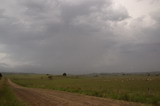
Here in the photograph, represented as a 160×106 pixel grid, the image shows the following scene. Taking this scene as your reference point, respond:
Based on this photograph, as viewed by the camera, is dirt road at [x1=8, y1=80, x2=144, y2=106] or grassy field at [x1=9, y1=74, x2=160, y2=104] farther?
grassy field at [x1=9, y1=74, x2=160, y2=104]

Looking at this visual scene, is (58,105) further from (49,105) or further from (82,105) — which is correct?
(82,105)

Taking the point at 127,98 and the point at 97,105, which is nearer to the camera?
the point at 97,105

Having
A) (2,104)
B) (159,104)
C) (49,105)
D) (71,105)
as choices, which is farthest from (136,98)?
(2,104)

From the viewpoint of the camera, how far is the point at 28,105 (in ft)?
66.3

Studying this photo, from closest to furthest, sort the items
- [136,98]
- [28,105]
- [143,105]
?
[143,105], [28,105], [136,98]

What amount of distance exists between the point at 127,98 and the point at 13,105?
40.6ft

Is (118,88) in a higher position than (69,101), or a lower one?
lower

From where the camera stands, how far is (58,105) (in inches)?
782

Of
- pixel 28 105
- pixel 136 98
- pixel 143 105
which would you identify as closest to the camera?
pixel 143 105

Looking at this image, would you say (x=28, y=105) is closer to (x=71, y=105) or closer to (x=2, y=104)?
(x=2, y=104)

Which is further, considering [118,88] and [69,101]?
[118,88]

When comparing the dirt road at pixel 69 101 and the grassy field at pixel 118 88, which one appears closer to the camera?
the dirt road at pixel 69 101

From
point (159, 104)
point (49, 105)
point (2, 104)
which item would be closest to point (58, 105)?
point (49, 105)

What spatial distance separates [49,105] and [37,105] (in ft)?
4.03
